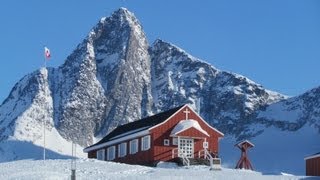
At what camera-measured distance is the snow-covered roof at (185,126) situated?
220 ft

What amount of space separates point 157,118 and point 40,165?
21724 millimetres

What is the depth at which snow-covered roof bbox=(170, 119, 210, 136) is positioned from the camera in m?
67.1

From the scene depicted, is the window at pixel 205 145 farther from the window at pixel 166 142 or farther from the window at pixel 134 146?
the window at pixel 134 146

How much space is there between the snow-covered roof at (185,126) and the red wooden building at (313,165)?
14442 millimetres

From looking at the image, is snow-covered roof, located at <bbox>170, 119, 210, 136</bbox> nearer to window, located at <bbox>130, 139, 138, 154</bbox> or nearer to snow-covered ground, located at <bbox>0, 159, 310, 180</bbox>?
window, located at <bbox>130, 139, 138, 154</bbox>

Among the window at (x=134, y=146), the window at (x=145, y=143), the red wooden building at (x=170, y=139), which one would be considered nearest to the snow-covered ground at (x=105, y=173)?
the red wooden building at (x=170, y=139)

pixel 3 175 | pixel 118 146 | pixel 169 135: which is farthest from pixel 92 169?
pixel 118 146

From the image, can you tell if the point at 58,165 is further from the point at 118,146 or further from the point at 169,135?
the point at 118,146

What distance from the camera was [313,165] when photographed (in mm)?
53375

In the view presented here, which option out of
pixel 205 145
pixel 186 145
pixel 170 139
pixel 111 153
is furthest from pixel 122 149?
pixel 205 145

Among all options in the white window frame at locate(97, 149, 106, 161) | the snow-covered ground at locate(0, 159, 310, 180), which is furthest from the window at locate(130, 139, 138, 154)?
the snow-covered ground at locate(0, 159, 310, 180)

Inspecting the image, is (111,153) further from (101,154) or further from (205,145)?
(205,145)

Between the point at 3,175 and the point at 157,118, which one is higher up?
the point at 157,118

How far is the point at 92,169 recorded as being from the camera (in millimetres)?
47625
